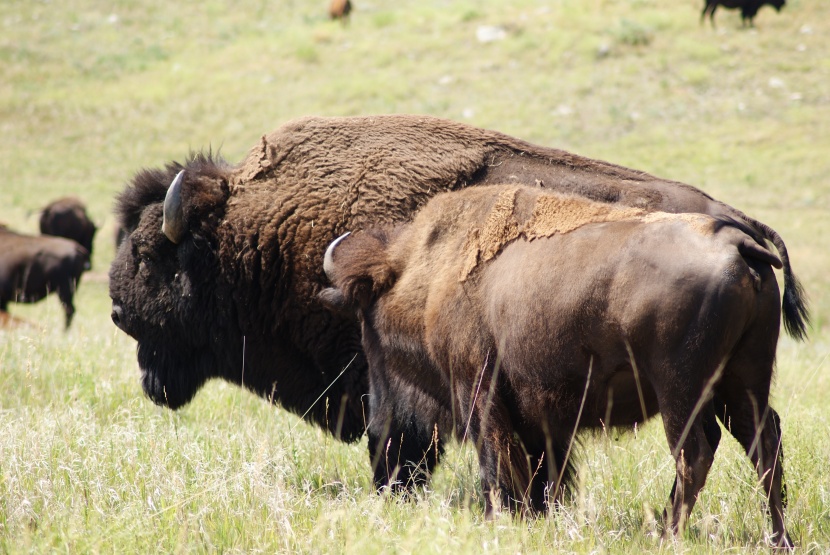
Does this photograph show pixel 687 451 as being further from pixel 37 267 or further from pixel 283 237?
pixel 37 267

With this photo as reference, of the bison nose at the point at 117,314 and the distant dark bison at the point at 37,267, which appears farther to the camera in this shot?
the distant dark bison at the point at 37,267

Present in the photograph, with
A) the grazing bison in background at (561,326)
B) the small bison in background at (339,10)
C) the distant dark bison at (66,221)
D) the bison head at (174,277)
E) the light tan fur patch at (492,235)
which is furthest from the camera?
the small bison in background at (339,10)

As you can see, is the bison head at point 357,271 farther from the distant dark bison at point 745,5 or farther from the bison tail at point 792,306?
the distant dark bison at point 745,5

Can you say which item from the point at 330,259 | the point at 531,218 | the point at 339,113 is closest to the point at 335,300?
the point at 330,259

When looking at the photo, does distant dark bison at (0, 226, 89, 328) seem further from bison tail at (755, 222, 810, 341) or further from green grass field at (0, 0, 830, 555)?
bison tail at (755, 222, 810, 341)

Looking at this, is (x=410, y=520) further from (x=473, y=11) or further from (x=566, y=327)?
(x=473, y=11)

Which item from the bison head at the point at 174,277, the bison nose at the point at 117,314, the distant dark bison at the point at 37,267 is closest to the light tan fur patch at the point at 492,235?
the bison head at the point at 174,277

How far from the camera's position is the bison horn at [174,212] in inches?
189

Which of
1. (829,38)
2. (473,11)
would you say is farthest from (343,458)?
(473,11)

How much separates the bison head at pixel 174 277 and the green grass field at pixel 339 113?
0.37 metres

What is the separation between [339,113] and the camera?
26391 millimetres

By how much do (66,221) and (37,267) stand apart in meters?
5.26

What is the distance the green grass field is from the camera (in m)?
3.50

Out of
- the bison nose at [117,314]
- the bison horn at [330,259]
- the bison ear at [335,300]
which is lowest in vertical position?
the bison nose at [117,314]
